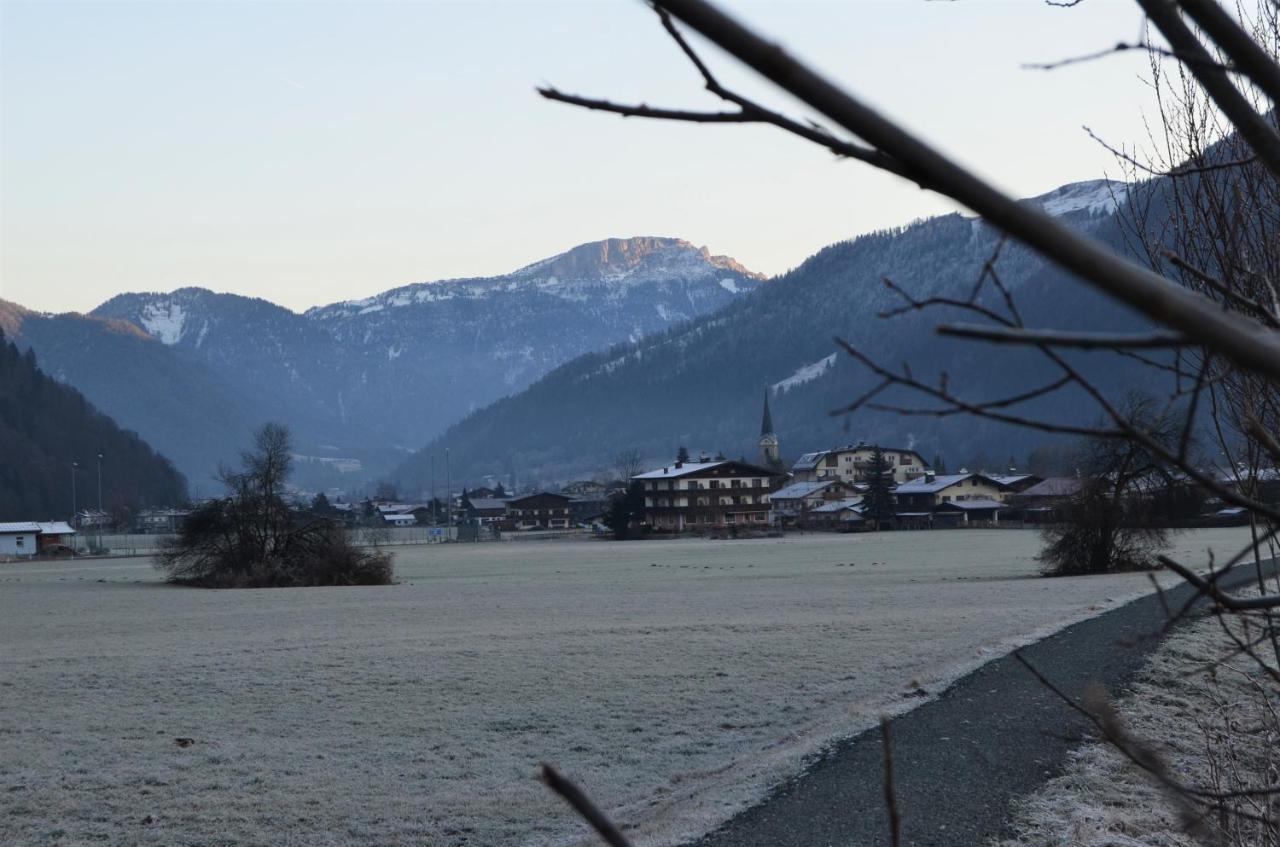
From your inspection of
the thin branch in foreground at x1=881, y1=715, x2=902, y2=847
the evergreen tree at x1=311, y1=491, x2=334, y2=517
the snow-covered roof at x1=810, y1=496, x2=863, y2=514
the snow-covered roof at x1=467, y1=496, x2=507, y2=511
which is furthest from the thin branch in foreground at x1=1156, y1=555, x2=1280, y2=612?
the snow-covered roof at x1=467, y1=496, x2=507, y2=511

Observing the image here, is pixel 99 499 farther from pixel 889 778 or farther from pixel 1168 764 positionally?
pixel 889 778

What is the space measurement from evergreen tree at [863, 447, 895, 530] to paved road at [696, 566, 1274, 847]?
10772cm

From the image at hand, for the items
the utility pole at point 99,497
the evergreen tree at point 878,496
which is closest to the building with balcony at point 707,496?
the evergreen tree at point 878,496

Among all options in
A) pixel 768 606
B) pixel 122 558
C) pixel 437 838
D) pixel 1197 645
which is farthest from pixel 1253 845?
pixel 122 558

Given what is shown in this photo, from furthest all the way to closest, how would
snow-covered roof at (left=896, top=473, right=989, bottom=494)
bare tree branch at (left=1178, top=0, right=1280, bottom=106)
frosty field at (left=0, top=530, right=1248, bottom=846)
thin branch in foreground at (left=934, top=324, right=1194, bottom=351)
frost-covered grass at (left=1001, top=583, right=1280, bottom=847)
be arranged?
snow-covered roof at (left=896, top=473, right=989, bottom=494) → frosty field at (left=0, top=530, right=1248, bottom=846) → frost-covered grass at (left=1001, top=583, right=1280, bottom=847) → bare tree branch at (left=1178, top=0, right=1280, bottom=106) → thin branch in foreground at (left=934, top=324, right=1194, bottom=351)

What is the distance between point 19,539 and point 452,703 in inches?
4061

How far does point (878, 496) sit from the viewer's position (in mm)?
123625

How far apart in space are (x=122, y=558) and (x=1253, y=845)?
9930cm

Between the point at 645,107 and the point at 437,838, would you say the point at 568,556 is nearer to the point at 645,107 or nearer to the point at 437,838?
the point at 437,838

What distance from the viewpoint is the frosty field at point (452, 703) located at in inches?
442

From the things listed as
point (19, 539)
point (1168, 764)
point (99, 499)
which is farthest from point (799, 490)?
point (1168, 764)

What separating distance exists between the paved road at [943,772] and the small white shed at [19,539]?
347 feet

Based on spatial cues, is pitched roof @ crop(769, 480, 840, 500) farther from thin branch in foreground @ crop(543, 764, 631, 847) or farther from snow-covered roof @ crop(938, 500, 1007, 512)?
thin branch in foreground @ crop(543, 764, 631, 847)

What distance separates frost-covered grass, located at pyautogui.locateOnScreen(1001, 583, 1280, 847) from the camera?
7477 millimetres
